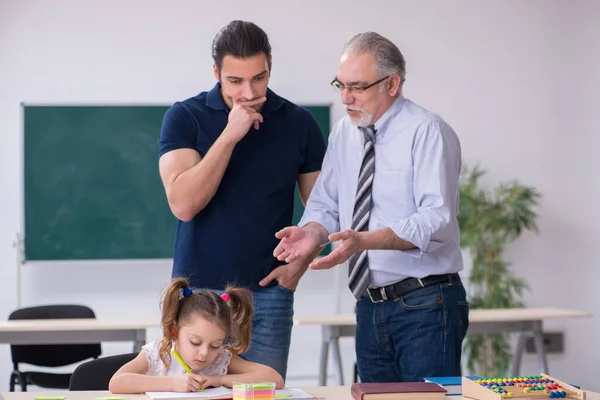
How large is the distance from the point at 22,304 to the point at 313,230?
12.4ft

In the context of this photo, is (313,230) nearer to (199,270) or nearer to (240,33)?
(199,270)

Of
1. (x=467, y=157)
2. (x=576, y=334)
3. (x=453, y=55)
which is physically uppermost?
(x=453, y=55)

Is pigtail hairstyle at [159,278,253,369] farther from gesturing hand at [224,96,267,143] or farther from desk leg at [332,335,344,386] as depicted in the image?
desk leg at [332,335,344,386]

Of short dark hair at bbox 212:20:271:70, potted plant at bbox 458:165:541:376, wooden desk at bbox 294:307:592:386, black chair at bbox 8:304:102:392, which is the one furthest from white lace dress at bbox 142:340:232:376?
potted plant at bbox 458:165:541:376

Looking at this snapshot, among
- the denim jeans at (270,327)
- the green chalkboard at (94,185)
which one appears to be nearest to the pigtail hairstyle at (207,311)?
the denim jeans at (270,327)

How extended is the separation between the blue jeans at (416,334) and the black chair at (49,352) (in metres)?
2.59

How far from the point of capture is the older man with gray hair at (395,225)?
2.38 m

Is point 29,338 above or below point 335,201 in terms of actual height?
below

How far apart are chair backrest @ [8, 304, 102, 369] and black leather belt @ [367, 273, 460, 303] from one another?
270 centimetres

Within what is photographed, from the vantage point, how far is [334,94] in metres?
5.96

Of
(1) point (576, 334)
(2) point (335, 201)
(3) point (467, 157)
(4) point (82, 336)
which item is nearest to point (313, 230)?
(2) point (335, 201)

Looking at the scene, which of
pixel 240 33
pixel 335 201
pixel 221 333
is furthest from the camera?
pixel 335 201

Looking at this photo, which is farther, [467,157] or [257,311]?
[467,157]

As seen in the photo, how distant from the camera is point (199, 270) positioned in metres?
2.50
